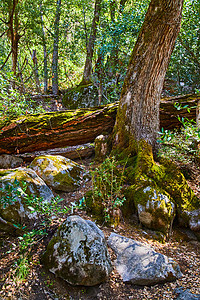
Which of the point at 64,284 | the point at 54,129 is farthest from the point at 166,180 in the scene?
the point at 54,129

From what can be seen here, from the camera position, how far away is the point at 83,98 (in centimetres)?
952

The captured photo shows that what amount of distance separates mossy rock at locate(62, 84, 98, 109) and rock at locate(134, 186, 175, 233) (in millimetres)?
6642

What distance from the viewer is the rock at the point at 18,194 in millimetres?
2420

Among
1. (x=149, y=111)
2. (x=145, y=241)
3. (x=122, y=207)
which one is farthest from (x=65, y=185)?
(x=149, y=111)

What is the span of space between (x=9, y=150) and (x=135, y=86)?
359cm

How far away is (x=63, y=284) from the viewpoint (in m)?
2.23

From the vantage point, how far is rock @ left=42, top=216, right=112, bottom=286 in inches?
87.9

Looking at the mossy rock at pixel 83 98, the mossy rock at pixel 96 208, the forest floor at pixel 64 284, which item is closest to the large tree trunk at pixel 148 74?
the mossy rock at pixel 96 208

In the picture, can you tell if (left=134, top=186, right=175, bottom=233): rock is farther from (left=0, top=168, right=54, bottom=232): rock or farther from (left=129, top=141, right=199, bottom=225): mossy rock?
(left=0, top=168, right=54, bottom=232): rock

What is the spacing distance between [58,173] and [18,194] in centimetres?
176

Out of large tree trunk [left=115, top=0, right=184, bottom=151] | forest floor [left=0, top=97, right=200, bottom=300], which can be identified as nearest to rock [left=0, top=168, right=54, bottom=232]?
forest floor [left=0, top=97, right=200, bottom=300]

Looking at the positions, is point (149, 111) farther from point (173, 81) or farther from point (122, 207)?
point (173, 81)

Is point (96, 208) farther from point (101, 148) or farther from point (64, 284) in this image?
point (101, 148)

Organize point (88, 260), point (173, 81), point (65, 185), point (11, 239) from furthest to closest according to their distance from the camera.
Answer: point (173, 81), point (65, 185), point (11, 239), point (88, 260)
